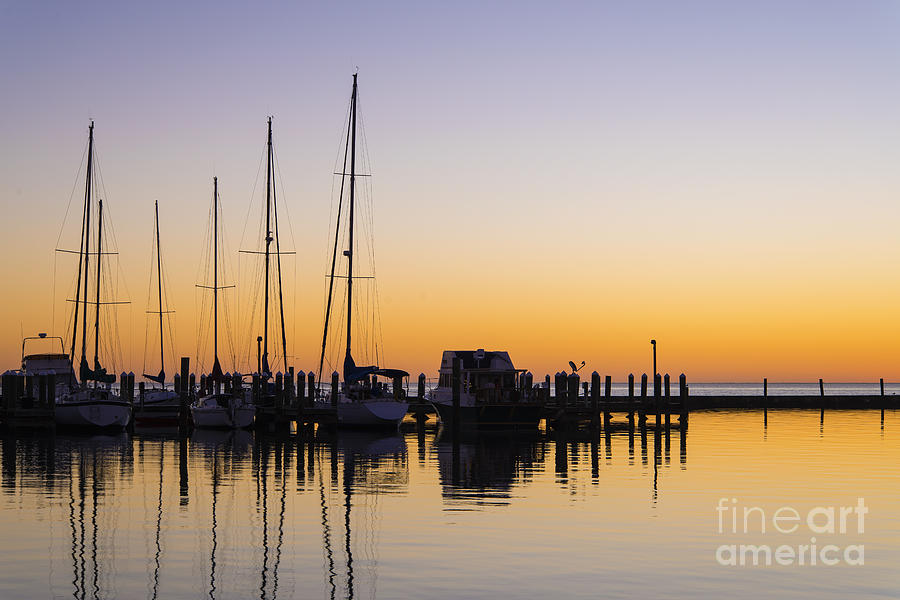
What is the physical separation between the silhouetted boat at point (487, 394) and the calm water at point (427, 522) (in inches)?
549

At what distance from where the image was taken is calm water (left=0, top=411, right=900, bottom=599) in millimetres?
16938

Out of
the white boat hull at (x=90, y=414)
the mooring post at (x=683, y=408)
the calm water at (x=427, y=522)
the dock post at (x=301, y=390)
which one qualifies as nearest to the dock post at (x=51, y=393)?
the white boat hull at (x=90, y=414)

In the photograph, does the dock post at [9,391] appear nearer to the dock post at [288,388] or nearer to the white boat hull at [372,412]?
the dock post at [288,388]

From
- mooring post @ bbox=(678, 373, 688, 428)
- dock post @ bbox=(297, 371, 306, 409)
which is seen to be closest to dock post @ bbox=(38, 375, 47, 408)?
dock post @ bbox=(297, 371, 306, 409)

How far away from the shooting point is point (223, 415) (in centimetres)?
6172

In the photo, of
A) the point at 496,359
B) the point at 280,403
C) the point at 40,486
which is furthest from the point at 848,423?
the point at 40,486

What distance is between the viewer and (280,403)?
6009cm

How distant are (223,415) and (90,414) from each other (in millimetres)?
7504

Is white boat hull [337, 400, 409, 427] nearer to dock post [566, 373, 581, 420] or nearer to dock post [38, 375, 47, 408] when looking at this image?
dock post [566, 373, 581, 420]

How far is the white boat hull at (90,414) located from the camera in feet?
188

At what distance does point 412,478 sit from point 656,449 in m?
16.5

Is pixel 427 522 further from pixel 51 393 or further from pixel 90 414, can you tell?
pixel 51 393

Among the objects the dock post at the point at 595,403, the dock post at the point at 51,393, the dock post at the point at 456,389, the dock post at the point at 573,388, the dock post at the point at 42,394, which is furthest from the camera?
the dock post at the point at 573,388

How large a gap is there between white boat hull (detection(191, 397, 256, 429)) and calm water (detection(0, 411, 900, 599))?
17413mm
